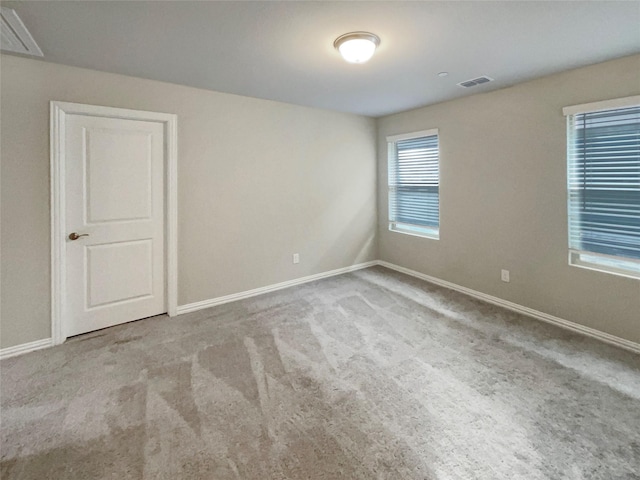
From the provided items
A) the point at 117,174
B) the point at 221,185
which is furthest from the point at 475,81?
the point at 117,174

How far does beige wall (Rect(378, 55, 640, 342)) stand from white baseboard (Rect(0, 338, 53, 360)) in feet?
14.1

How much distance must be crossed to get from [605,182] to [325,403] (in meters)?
3.00

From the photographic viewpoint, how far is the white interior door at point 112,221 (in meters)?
2.81

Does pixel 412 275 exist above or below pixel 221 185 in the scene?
below

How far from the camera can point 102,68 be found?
2.74m

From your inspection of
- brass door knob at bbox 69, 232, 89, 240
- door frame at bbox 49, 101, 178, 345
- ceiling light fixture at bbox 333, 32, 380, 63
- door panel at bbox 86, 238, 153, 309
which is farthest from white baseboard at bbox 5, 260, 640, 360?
ceiling light fixture at bbox 333, 32, 380, 63

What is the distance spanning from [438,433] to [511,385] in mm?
782

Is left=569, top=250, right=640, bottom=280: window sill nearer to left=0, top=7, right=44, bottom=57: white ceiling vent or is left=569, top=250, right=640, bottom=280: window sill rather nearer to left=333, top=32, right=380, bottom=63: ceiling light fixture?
left=333, top=32, right=380, bottom=63: ceiling light fixture

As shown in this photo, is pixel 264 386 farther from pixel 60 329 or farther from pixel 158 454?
pixel 60 329

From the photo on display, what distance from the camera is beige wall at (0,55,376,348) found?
2551 millimetres

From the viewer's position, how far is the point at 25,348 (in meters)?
2.63

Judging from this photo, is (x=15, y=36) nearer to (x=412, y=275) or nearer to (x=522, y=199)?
(x=522, y=199)

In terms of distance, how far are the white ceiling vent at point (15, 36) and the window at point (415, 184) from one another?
4025 mm

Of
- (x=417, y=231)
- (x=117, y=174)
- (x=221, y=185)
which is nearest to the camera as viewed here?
(x=117, y=174)
